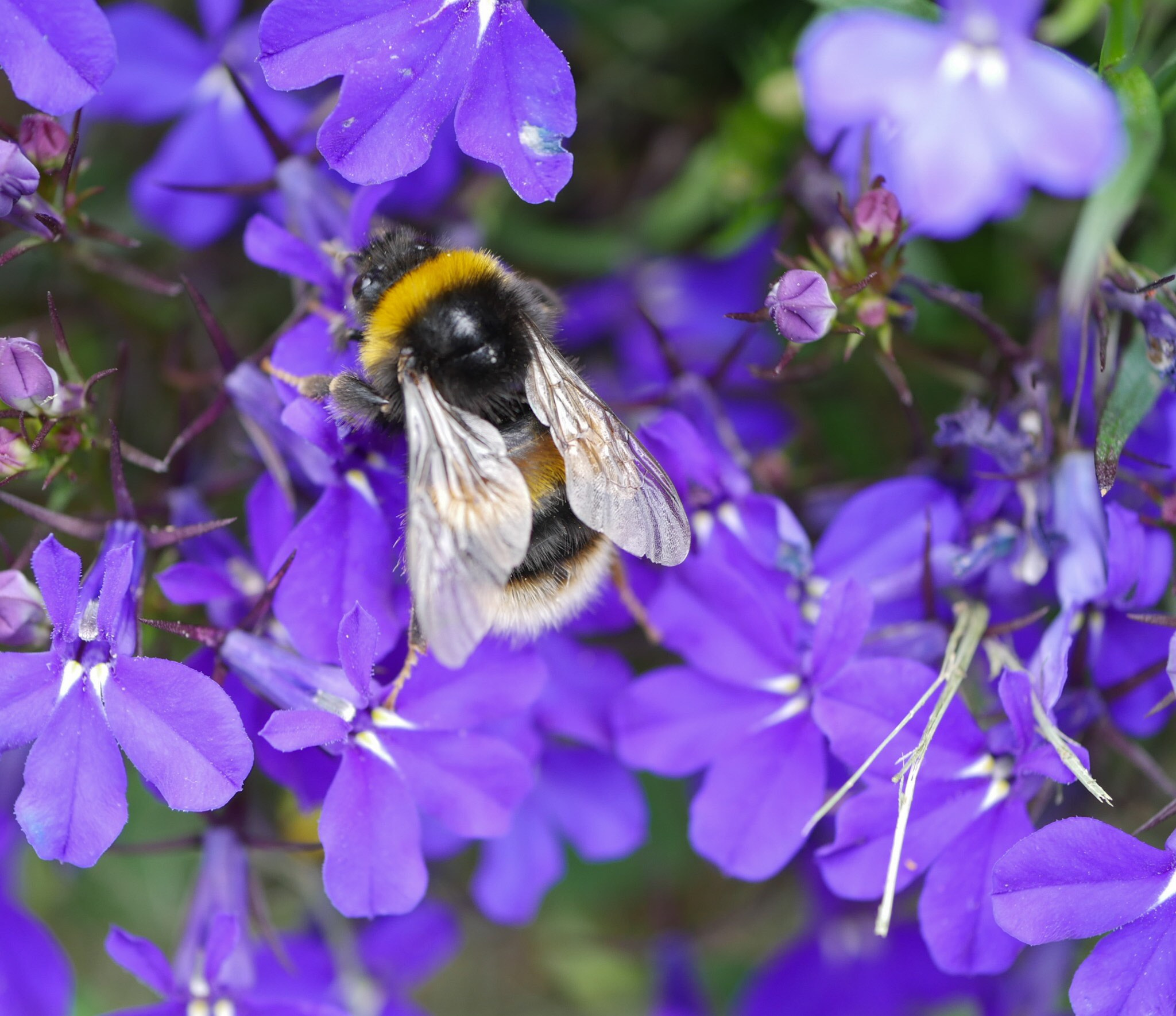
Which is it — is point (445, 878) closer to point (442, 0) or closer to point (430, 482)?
point (430, 482)

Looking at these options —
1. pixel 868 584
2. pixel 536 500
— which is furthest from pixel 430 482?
pixel 868 584

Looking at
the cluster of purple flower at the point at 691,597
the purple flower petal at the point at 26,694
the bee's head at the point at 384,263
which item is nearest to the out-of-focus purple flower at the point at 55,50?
the cluster of purple flower at the point at 691,597

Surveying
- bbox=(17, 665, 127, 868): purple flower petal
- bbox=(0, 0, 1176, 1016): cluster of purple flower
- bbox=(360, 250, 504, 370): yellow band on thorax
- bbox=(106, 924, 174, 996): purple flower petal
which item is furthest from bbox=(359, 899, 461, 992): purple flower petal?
bbox=(360, 250, 504, 370): yellow band on thorax

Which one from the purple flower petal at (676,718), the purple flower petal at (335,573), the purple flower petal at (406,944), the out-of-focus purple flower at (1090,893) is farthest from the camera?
the purple flower petal at (406,944)

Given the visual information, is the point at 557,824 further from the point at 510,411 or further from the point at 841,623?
the point at 510,411

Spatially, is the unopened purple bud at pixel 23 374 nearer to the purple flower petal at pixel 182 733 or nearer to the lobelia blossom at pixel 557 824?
the purple flower petal at pixel 182 733

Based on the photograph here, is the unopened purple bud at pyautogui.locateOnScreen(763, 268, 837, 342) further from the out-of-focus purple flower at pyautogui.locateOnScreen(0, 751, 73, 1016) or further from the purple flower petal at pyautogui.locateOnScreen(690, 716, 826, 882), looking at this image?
the out-of-focus purple flower at pyautogui.locateOnScreen(0, 751, 73, 1016)

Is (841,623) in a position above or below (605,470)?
below

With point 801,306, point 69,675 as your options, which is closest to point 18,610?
point 69,675
